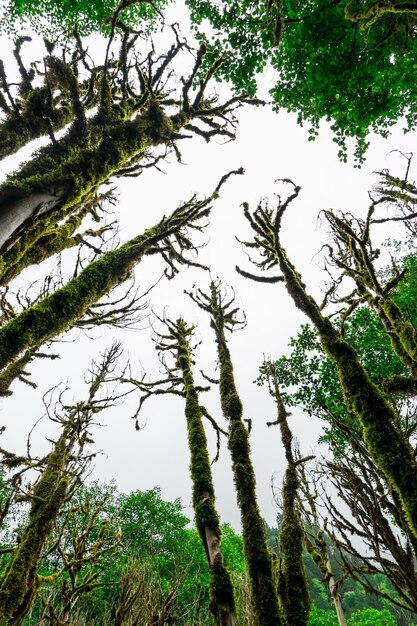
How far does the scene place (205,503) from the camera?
652 centimetres

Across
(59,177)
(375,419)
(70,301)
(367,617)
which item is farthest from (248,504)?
(367,617)

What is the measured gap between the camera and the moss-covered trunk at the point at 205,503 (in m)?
5.26

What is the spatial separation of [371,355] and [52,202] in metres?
10.1

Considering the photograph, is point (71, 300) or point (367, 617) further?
point (367, 617)

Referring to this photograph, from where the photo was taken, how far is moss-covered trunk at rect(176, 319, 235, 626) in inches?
207

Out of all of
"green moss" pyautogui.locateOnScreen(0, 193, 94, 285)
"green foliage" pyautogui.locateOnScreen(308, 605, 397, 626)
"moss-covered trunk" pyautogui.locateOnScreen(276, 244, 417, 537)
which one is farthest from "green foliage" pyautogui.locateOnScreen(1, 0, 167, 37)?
"green foliage" pyautogui.locateOnScreen(308, 605, 397, 626)

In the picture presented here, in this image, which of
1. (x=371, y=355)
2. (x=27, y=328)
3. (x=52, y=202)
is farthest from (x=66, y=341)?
(x=371, y=355)

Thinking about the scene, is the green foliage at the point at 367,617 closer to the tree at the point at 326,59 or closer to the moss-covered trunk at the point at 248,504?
the moss-covered trunk at the point at 248,504

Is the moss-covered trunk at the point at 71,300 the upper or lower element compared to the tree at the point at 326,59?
lower

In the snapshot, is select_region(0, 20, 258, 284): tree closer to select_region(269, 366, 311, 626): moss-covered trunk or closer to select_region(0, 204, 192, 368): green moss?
select_region(0, 204, 192, 368): green moss

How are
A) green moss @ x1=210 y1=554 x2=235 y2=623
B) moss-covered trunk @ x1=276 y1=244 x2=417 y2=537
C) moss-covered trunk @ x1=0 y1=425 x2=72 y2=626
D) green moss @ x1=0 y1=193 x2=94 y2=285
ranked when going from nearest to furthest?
moss-covered trunk @ x1=276 y1=244 x2=417 y2=537, green moss @ x1=210 y1=554 x2=235 y2=623, green moss @ x1=0 y1=193 x2=94 y2=285, moss-covered trunk @ x1=0 y1=425 x2=72 y2=626

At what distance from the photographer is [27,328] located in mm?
4734

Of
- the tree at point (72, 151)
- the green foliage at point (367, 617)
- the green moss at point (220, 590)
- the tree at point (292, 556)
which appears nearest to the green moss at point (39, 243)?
the tree at point (72, 151)

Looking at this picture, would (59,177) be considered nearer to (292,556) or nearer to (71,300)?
(71,300)
